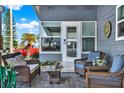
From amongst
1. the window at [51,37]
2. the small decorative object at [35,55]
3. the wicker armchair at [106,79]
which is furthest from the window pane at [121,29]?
the small decorative object at [35,55]

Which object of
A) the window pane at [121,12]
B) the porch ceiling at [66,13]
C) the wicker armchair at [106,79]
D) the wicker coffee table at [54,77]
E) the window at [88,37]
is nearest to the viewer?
the wicker armchair at [106,79]

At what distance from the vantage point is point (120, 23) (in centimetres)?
520

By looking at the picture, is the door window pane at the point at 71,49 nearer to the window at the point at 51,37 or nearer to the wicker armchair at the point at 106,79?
the window at the point at 51,37

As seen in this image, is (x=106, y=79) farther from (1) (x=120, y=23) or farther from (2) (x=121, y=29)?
(1) (x=120, y=23)

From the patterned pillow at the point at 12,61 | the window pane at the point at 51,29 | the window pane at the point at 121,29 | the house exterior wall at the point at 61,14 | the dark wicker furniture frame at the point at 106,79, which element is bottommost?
the dark wicker furniture frame at the point at 106,79

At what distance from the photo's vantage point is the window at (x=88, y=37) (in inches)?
366

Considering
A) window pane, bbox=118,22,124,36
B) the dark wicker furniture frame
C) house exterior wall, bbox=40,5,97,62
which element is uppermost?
house exterior wall, bbox=40,5,97,62

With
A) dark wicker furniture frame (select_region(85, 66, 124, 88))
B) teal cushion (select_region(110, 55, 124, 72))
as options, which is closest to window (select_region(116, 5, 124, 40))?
teal cushion (select_region(110, 55, 124, 72))

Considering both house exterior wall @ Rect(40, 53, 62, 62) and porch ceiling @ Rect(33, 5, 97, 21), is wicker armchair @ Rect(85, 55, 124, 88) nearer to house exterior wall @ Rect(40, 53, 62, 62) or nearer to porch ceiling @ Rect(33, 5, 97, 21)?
house exterior wall @ Rect(40, 53, 62, 62)

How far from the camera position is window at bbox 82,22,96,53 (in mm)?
9289

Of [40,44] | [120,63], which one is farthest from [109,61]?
[40,44]

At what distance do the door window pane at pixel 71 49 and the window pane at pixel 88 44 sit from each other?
0.41m

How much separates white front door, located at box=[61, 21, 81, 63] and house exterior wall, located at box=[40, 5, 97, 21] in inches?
10.9

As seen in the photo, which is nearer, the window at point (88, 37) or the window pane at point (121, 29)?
the window pane at point (121, 29)
